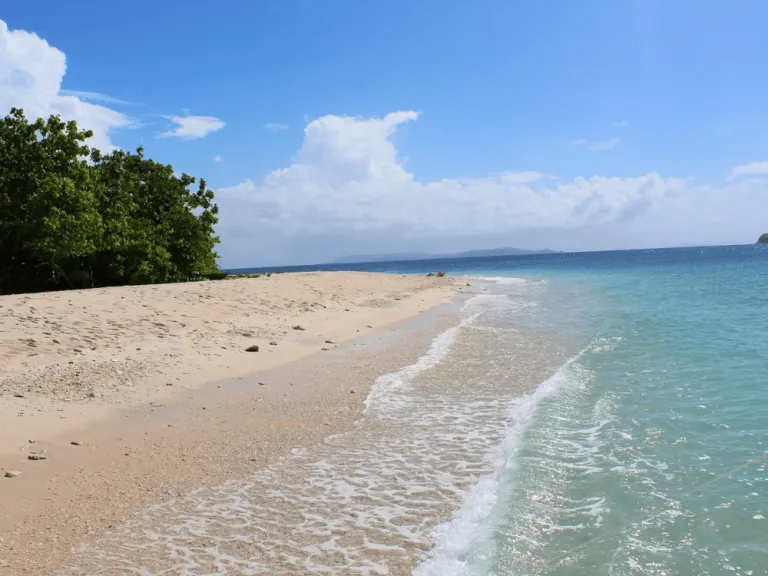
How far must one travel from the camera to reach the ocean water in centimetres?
453

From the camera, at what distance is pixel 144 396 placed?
9.03m

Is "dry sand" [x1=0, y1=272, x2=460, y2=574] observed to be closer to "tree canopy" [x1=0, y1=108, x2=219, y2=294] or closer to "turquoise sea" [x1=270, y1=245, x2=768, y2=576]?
"turquoise sea" [x1=270, y1=245, x2=768, y2=576]

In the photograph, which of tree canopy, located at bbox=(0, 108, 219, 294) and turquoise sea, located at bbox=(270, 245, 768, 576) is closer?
turquoise sea, located at bbox=(270, 245, 768, 576)

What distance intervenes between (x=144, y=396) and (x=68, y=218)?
56.8ft

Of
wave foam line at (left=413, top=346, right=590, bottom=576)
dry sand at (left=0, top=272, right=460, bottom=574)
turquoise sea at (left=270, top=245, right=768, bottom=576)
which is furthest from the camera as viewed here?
dry sand at (left=0, top=272, right=460, bottom=574)

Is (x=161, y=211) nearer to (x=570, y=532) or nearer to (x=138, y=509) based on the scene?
(x=138, y=509)

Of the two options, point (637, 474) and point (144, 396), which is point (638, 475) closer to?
point (637, 474)

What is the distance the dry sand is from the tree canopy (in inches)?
259

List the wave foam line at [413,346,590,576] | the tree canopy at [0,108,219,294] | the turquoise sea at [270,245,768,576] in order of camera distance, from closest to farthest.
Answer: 1. the wave foam line at [413,346,590,576]
2. the turquoise sea at [270,245,768,576]
3. the tree canopy at [0,108,219,294]

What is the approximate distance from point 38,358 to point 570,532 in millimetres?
10493

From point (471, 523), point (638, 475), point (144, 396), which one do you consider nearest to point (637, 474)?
point (638, 475)

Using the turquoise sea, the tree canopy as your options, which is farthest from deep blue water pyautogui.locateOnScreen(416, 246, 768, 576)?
the tree canopy

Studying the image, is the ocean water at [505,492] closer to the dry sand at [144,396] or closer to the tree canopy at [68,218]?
the dry sand at [144,396]

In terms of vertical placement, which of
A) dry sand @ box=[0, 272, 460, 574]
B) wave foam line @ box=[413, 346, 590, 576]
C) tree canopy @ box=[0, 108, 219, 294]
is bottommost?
wave foam line @ box=[413, 346, 590, 576]
